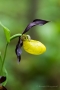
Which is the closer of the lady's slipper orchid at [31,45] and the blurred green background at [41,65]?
the lady's slipper orchid at [31,45]

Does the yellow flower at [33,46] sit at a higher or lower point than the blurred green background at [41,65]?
higher

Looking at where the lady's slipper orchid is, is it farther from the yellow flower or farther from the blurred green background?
the blurred green background

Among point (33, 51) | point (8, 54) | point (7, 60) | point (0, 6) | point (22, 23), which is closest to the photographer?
point (33, 51)

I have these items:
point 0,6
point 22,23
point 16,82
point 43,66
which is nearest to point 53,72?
point 43,66

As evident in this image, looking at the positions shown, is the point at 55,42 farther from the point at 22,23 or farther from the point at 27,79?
the point at 22,23

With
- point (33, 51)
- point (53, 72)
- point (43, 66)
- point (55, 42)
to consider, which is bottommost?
point (53, 72)

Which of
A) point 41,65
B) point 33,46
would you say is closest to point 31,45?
point 33,46

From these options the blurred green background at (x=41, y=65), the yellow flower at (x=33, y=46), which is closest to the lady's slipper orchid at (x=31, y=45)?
the yellow flower at (x=33, y=46)

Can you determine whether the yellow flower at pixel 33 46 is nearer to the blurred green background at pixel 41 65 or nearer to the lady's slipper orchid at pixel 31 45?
the lady's slipper orchid at pixel 31 45

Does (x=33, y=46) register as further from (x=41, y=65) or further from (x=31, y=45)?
(x=41, y=65)

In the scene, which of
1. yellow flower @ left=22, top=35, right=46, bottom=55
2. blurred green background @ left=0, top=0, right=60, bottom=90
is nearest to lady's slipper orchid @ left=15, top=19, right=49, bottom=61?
yellow flower @ left=22, top=35, right=46, bottom=55

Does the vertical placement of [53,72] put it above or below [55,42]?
below
